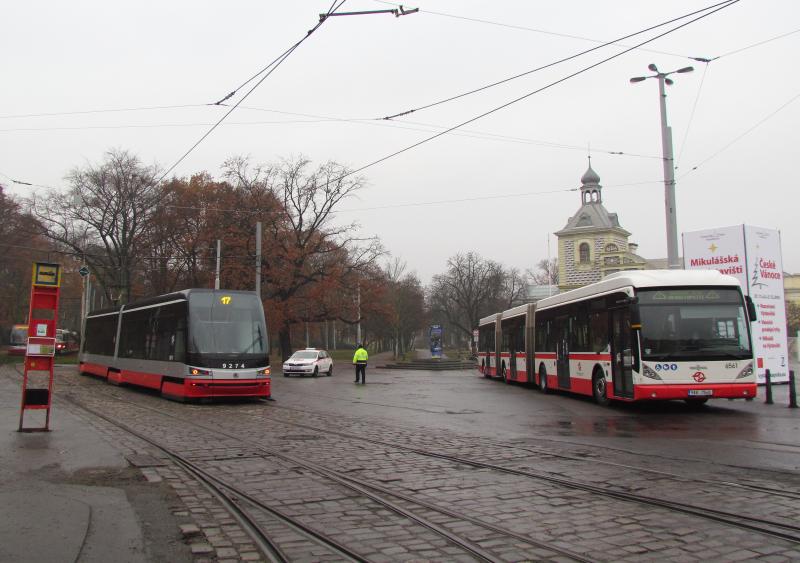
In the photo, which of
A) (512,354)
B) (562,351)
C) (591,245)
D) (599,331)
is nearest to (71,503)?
(599,331)

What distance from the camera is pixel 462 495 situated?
6828 mm

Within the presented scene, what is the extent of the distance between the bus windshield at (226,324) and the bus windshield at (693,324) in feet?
33.0

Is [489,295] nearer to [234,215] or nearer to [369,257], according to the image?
[369,257]

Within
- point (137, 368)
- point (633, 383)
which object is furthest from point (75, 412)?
point (633, 383)

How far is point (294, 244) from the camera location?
152 ft

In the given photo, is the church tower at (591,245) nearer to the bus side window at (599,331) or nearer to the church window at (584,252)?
the church window at (584,252)

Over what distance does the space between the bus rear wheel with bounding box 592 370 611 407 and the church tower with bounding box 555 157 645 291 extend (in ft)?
205

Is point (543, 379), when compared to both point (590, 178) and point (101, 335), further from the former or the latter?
point (590, 178)

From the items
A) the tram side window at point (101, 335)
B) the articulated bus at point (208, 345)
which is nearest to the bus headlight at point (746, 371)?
the articulated bus at point (208, 345)

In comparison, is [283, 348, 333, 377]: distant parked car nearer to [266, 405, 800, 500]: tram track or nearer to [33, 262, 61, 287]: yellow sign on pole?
[33, 262, 61, 287]: yellow sign on pole

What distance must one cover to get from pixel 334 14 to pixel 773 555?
10.1 meters

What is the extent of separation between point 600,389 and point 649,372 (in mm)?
2740

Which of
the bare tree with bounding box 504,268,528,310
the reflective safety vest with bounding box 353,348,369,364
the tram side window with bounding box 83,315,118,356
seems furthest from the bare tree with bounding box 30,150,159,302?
the bare tree with bounding box 504,268,528,310

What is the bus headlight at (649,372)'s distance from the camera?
48.0ft
